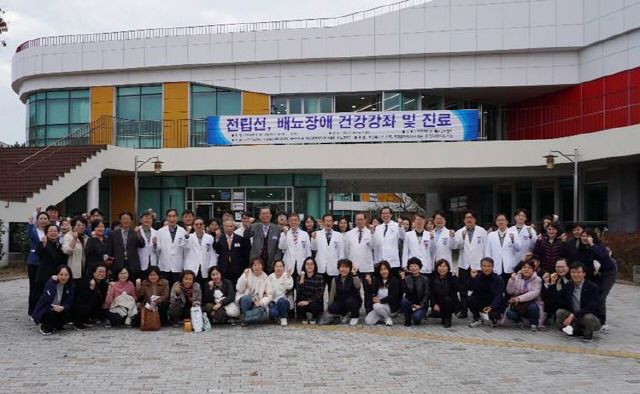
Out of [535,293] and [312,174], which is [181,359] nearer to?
[535,293]

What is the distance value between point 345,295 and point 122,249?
336 centimetres

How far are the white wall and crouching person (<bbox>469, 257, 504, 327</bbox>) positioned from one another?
16043 millimetres

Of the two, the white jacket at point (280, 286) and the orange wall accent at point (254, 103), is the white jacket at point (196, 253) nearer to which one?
the white jacket at point (280, 286)

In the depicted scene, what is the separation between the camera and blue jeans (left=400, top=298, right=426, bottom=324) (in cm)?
883

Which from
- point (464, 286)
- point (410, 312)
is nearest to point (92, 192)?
point (410, 312)

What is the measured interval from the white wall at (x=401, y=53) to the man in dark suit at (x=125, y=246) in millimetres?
16409

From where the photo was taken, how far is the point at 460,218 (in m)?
31.7

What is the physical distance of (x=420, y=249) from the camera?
31.1 ft

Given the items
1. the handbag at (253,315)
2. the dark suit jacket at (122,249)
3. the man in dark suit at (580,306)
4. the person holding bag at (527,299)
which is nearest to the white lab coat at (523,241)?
the person holding bag at (527,299)

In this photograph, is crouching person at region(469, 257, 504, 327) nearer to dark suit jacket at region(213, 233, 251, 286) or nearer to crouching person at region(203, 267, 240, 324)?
crouching person at region(203, 267, 240, 324)

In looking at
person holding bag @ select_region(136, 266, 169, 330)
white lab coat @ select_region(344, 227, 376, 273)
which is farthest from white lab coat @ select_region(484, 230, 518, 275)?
person holding bag @ select_region(136, 266, 169, 330)

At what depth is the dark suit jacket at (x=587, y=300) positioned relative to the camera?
7945mm

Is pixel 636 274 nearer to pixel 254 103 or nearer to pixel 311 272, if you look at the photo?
pixel 311 272

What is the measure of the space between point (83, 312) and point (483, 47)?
19.2m
